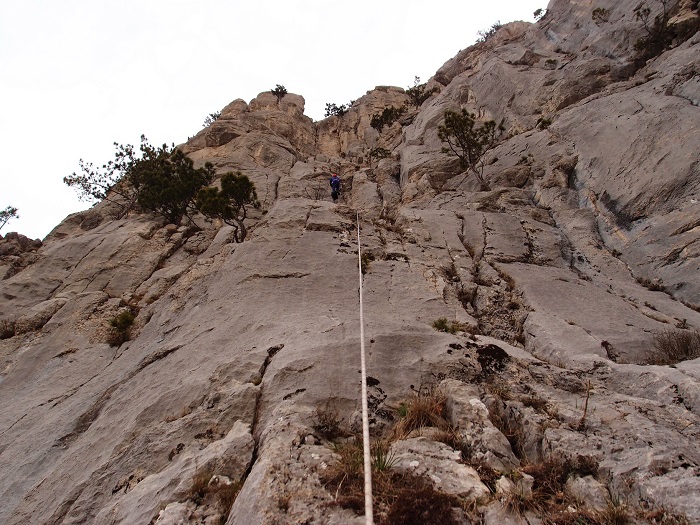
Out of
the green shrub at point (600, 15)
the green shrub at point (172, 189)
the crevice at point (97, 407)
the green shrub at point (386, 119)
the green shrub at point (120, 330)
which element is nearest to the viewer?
the crevice at point (97, 407)

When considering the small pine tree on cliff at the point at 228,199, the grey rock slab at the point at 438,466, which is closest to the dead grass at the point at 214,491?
the grey rock slab at the point at 438,466

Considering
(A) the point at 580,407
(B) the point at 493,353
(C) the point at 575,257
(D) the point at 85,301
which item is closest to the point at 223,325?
(B) the point at 493,353

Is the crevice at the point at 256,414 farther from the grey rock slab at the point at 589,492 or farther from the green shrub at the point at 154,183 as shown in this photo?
the green shrub at the point at 154,183

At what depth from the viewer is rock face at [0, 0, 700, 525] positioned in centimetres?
531

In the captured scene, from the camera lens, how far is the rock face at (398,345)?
5309 millimetres

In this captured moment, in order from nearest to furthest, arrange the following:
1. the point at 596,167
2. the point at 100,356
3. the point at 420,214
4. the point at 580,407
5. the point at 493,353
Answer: the point at 580,407 → the point at 493,353 → the point at 100,356 → the point at 420,214 → the point at 596,167

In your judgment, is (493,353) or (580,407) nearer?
(580,407)

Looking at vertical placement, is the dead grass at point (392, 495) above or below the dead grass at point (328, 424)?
below

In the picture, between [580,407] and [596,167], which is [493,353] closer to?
[580,407]

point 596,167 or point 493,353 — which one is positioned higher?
point 596,167

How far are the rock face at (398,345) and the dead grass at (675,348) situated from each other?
317 mm

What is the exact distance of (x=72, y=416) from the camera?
1023cm

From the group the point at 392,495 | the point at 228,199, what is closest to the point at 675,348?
the point at 392,495

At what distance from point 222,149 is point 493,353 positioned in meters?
38.8
